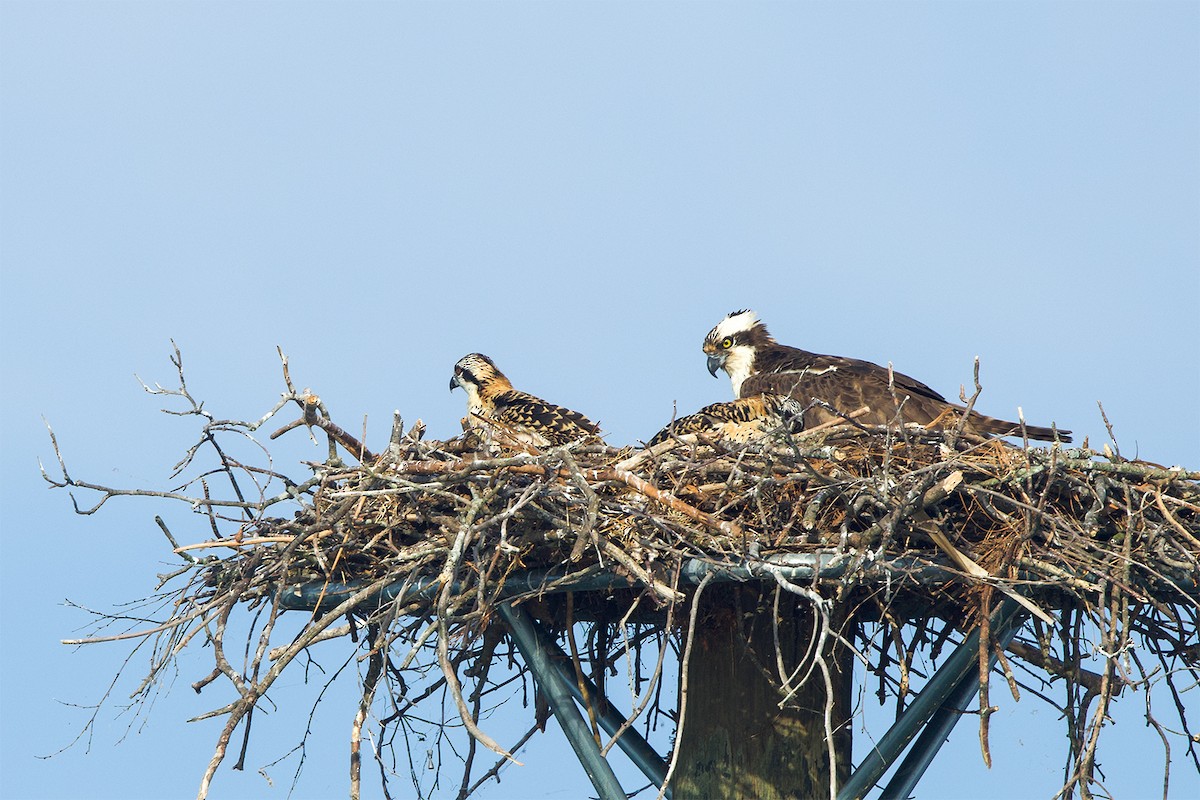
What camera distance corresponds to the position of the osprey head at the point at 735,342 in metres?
11.1

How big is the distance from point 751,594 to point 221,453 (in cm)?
267

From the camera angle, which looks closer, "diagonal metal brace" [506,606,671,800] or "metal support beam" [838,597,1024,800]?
"metal support beam" [838,597,1024,800]

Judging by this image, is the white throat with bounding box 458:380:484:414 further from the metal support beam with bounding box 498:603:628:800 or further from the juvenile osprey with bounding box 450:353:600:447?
the metal support beam with bounding box 498:603:628:800

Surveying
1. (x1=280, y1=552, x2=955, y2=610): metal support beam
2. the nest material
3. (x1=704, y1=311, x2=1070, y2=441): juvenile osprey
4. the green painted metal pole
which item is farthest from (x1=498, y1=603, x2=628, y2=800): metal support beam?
(x1=704, y1=311, x2=1070, y2=441): juvenile osprey

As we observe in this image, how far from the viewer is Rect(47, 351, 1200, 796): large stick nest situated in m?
6.51

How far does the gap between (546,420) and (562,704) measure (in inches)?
83.1

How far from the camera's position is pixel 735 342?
36.9 ft

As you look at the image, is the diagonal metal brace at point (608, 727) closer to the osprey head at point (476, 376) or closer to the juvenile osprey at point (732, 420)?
the juvenile osprey at point (732, 420)

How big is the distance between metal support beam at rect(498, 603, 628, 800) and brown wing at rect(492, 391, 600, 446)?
55.1 inches

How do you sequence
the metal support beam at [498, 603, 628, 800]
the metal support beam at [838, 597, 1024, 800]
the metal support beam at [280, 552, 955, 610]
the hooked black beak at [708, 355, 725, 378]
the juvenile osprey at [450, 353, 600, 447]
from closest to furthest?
1. the metal support beam at [280, 552, 955, 610]
2. the metal support beam at [838, 597, 1024, 800]
3. the metal support beam at [498, 603, 628, 800]
4. the juvenile osprey at [450, 353, 600, 447]
5. the hooked black beak at [708, 355, 725, 378]

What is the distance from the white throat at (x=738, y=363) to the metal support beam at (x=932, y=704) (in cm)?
398

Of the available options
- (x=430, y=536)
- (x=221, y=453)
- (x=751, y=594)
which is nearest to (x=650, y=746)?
(x=751, y=594)

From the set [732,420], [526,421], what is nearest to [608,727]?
[732,420]

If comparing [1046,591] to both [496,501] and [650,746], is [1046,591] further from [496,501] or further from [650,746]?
[496,501]
